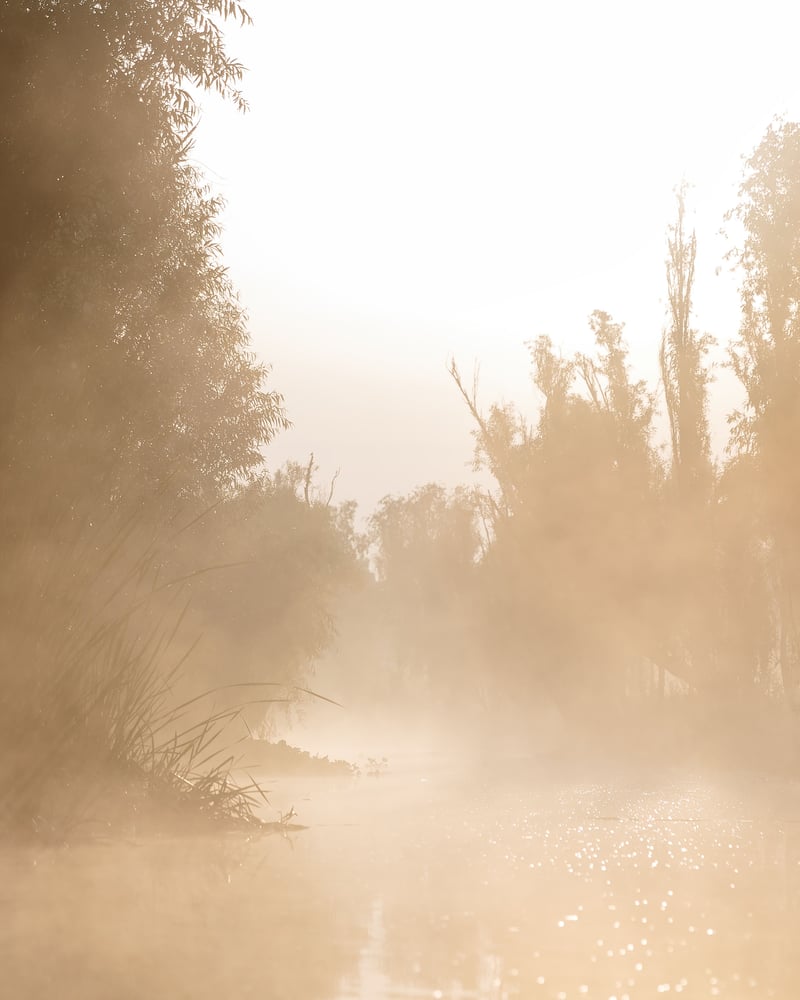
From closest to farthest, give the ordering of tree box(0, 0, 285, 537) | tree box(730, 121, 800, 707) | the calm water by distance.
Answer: the calm water
tree box(0, 0, 285, 537)
tree box(730, 121, 800, 707)

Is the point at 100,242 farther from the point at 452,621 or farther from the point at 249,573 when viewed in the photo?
the point at 452,621

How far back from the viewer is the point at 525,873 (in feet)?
16.1

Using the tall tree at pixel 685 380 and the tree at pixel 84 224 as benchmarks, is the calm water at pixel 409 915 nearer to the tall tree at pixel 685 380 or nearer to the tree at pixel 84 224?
the tree at pixel 84 224

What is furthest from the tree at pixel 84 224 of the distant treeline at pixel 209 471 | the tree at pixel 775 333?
the tree at pixel 775 333

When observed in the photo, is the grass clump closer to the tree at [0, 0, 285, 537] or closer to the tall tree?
the tree at [0, 0, 285, 537]

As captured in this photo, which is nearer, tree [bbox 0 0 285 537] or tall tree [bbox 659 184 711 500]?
tree [bbox 0 0 285 537]

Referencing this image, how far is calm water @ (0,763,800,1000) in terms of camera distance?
2.75 metres

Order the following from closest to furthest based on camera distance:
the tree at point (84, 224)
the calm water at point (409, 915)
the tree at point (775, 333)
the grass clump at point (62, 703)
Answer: the calm water at point (409, 915) → the grass clump at point (62, 703) → the tree at point (84, 224) → the tree at point (775, 333)

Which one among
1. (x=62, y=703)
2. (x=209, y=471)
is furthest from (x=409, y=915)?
(x=209, y=471)

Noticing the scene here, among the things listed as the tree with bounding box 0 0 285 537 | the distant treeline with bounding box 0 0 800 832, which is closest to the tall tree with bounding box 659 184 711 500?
the distant treeline with bounding box 0 0 800 832

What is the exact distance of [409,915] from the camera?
3760 millimetres

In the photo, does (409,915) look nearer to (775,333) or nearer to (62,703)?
(62,703)

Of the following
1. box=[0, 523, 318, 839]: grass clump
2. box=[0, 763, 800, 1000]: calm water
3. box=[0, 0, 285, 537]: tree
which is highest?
box=[0, 0, 285, 537]: tree

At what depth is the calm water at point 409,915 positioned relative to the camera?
2.75m
